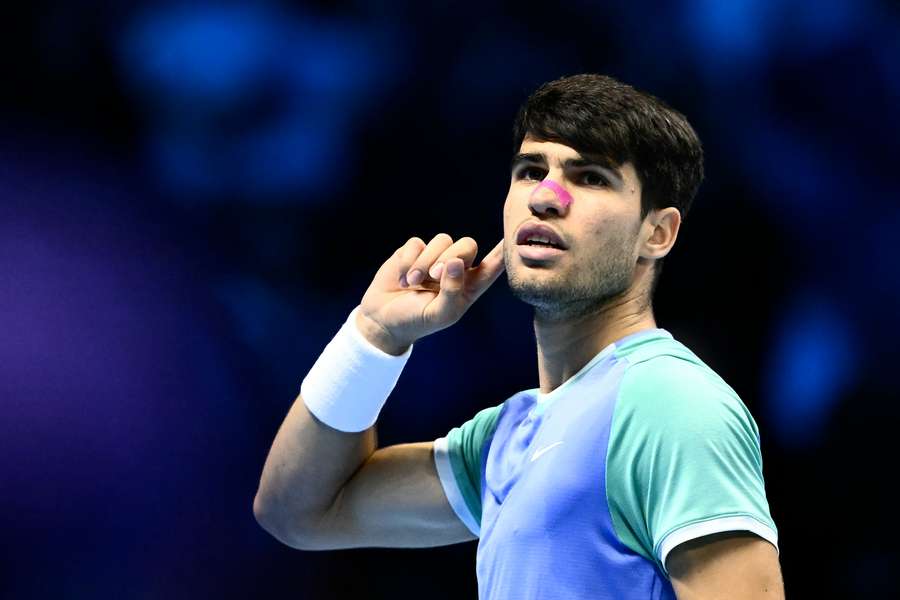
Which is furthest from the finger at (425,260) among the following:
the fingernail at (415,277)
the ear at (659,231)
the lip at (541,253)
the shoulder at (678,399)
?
the shoulder at (678,399)

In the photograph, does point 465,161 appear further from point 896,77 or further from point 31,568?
point 31,568

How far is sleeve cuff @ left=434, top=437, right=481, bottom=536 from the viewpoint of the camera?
2217 mm

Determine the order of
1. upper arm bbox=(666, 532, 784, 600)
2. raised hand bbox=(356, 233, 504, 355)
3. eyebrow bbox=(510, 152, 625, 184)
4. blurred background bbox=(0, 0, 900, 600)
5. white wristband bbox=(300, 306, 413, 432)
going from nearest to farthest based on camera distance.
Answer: upper arm bbox=(666, 532, 784, 600) → eyebrow bbox=(510, 152, 625, 184) → raised hand bbox=(356, 233, 504, 355) → white wristband bbox=(300, 306, 413, 432) → blurred background bbox=(0, 0, 900, 600)

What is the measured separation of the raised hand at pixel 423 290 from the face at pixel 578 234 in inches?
3.8

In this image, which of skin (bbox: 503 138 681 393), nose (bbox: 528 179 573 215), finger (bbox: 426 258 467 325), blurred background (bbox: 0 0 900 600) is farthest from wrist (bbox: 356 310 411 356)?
blurred background (bbox: 0 0 900 600)

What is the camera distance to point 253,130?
10.1 ft

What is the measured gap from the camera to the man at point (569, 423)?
1.63 metres

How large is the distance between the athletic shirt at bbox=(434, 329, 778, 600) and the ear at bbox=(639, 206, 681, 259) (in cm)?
13

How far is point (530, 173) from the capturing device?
79.9 inches

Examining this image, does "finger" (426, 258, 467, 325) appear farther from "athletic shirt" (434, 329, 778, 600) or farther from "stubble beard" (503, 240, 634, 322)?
"athletic shirt" (434, 329, 778, 600)

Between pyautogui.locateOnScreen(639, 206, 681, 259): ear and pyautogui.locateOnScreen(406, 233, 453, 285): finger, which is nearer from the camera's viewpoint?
pyautogui.locateOnScreen(639, 206, 681, 259): ear

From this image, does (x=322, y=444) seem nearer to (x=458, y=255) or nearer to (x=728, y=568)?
(x=458, y=255)

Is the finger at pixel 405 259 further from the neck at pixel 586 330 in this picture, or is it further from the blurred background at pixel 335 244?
the blurred background at pixel 335 244

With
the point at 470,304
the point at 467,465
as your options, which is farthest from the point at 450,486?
the point at 470,304
